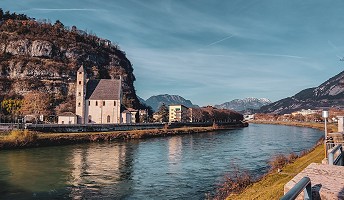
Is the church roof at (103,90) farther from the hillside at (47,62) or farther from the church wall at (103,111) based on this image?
the hillside at (47,62)

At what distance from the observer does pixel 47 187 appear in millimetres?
25109

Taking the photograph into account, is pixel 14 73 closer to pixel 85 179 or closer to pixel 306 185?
pixel 85 179

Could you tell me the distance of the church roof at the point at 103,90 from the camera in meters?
106

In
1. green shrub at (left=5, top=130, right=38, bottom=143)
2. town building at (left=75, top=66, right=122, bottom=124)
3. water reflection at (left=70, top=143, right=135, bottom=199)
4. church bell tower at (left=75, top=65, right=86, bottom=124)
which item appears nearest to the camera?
water reflection at (left=70, top=143, right=135, bottom=199)

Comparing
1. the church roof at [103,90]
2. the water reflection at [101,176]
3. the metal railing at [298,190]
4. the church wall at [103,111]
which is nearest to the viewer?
the metal railing at [298,190]

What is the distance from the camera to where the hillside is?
460 ft

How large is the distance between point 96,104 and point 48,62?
69614 mm

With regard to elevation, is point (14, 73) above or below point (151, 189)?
above

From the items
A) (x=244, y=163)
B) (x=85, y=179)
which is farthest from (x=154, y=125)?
(x=85, y=179)

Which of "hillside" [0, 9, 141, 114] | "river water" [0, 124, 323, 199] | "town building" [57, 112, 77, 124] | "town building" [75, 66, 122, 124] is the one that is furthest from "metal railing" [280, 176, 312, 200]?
"hillside" [0, 9, 141, 114]

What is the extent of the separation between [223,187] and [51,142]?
45.6m

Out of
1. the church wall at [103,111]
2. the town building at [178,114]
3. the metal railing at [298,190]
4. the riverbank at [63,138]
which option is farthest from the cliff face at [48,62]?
the metal railing at [298,190]

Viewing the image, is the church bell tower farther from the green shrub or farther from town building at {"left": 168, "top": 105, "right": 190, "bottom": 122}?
town building at {"left": 168, "top": 105, "right": 190, "bottom": 122}

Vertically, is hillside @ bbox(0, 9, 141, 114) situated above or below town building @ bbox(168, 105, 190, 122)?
above
